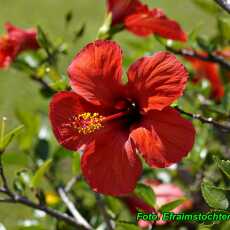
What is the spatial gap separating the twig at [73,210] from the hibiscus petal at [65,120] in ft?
1.01

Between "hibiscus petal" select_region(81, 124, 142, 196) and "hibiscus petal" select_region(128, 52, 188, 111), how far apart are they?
0.33ft

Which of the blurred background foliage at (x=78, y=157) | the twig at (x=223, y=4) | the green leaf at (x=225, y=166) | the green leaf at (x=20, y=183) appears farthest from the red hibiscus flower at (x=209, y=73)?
the green leaf at (x=225, y=166)

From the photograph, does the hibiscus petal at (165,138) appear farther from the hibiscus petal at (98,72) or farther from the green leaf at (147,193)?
the green leaf at (147,193)

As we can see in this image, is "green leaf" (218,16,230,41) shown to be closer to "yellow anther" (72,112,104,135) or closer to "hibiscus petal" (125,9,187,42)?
"hibiscus petal" (125,9,187,42)

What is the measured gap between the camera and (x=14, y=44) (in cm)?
177

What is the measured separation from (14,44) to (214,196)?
34.0 inches

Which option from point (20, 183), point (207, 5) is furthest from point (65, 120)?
point (207, 5)

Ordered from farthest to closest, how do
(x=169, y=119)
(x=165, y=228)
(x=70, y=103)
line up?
1. (x=165, y=228)
2. (x=70, y=103)
3. (x=169, y=119)

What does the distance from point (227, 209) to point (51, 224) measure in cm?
91

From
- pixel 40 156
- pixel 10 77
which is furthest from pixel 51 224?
pixel 10 77

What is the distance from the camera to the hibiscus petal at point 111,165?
4.23 feet

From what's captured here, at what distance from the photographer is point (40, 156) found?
1.97 metres

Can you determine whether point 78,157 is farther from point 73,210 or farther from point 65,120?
point 65,120

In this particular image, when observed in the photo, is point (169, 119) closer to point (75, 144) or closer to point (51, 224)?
point (75, 144)
